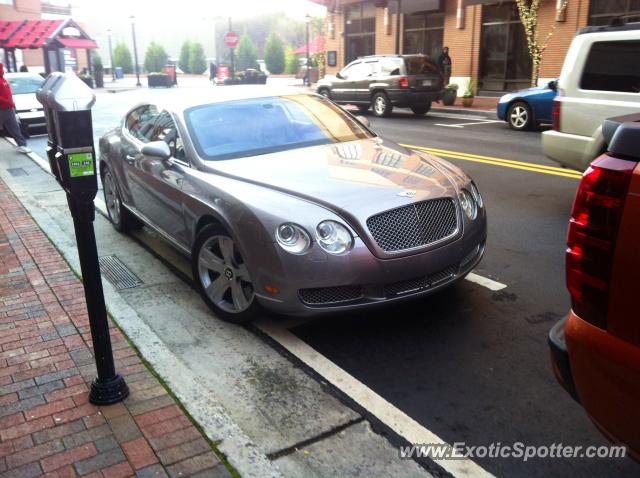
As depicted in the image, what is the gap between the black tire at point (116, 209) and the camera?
6.61 meters

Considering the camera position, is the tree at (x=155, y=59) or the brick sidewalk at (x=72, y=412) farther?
the tree at (x=155, y=59)

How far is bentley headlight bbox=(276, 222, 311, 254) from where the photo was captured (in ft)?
12.6

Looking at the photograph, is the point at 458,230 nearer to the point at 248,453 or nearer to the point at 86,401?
the point at 248,453

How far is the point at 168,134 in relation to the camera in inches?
209

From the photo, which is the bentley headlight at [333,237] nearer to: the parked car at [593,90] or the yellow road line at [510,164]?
the parked car at [593,90]

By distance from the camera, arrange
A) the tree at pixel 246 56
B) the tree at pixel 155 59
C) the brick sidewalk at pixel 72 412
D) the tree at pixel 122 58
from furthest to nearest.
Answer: the tree at pixel 122 58 → the tree at pixel 155 59 → the tree at pixel 246 56 → the brick sidewalk at pixel 72 412

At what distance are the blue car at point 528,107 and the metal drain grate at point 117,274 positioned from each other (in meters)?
11.2

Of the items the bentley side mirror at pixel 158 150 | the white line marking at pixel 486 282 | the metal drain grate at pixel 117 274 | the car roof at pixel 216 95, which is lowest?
the metal drain grate at pixel 117 274

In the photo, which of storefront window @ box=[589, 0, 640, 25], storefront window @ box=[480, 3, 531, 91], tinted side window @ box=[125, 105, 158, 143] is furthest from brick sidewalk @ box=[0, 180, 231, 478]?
storefront window @ box=[480, 3, 531, 91]

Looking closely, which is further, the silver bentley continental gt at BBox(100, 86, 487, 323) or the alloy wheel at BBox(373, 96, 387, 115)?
the alloy wheel at BBox(373, 96, 387, 115)

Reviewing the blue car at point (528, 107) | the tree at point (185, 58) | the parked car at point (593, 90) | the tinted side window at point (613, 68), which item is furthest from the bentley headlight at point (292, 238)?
the tree at point (185, 58)

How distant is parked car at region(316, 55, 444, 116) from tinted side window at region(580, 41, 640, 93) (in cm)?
1122

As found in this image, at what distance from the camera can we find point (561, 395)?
341 cm

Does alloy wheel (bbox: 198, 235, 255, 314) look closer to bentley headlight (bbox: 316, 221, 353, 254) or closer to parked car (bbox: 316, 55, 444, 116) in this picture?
bentley headlight (bbox: 316, 221, 353, 254)
